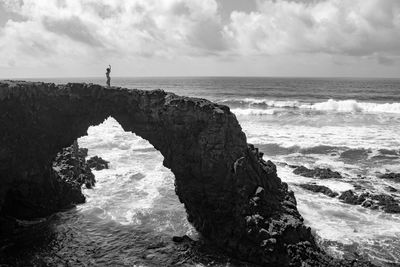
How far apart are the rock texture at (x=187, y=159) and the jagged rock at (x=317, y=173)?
13.0 metres

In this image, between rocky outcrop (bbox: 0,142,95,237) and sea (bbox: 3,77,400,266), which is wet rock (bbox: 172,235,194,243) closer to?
sea (bbox: 3,77,400,266)

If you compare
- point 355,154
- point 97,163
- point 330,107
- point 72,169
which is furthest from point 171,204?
point 330,107

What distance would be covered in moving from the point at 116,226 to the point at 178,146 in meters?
7.29

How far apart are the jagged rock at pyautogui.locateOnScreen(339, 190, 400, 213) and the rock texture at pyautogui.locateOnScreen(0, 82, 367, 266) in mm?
8477

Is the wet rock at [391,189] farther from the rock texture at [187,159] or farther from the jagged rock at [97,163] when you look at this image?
the jagged rock at [97,163]

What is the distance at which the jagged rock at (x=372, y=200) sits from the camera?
3254 cm

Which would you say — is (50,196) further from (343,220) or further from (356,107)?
(356,107)

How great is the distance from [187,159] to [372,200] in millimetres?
17377

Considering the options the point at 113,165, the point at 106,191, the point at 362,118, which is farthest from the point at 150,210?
the point at 362,118

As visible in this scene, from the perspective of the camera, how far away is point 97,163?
42.2 meters

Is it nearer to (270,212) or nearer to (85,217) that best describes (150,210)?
(85,217)

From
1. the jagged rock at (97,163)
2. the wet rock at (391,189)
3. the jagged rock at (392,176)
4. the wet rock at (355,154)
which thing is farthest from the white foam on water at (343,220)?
the jagged rock at (97,163)

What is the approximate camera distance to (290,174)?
136 ft

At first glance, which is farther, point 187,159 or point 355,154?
point 355,154
